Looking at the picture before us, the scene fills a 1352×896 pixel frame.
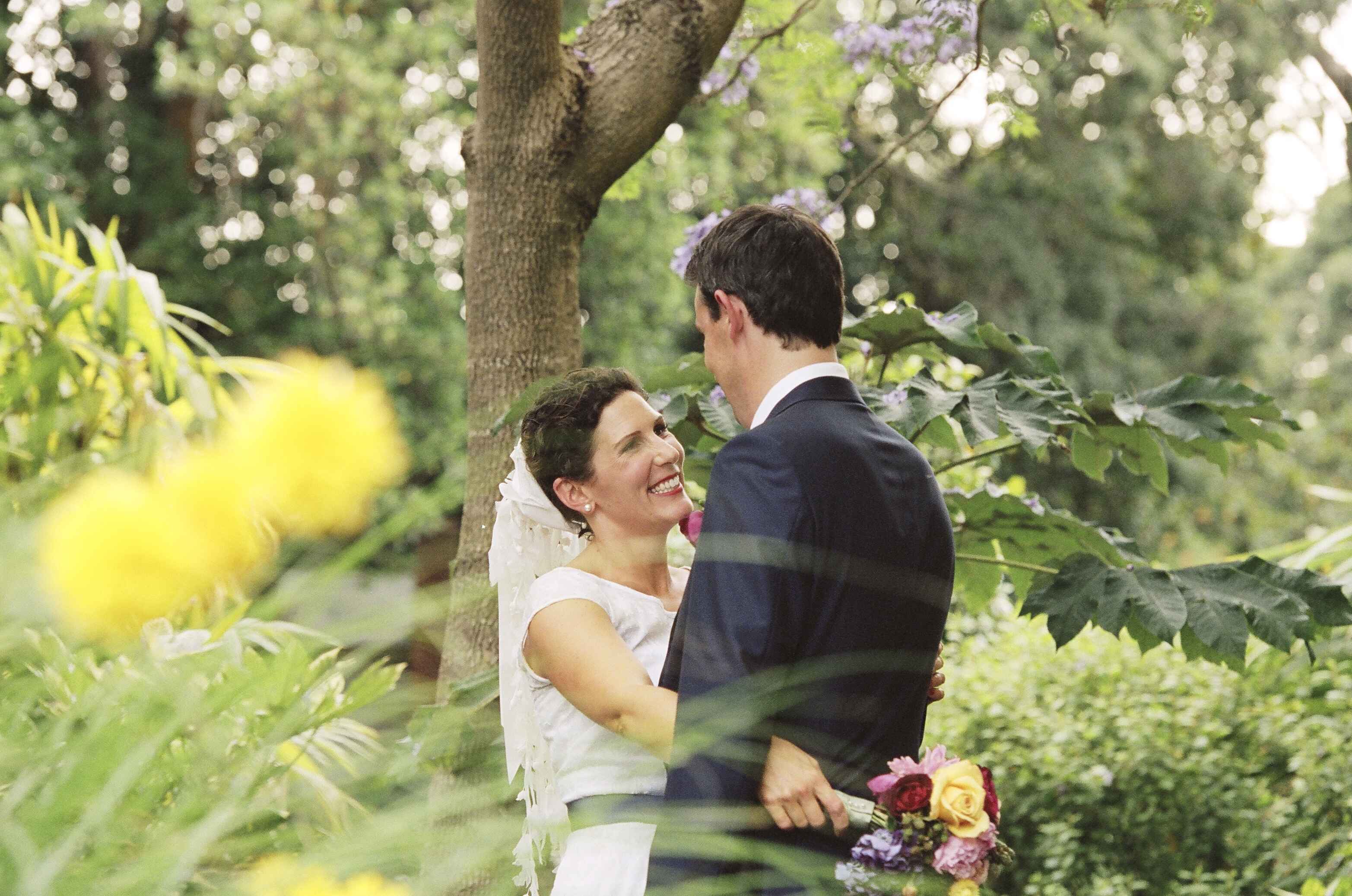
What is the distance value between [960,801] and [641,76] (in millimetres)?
1992

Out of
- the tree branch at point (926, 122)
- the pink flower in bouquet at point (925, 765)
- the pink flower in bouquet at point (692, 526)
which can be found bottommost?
the pink flower in bouquet at point (925, 765)

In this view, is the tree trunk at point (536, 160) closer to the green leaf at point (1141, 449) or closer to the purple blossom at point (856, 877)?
the green leaf at point (1141, 449)

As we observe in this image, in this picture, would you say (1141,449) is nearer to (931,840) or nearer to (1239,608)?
(1239,608)

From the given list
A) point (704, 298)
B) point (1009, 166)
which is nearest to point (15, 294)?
point (704, 298)

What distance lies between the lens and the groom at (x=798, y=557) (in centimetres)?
157

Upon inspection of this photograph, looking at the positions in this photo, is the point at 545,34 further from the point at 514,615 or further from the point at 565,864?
the point at 565,864

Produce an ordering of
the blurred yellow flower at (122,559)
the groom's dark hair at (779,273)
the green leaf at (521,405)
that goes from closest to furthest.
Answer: the blurred yellow flower at (122,559), the groom's dark hair at (779,273), the green leaf at (521,405)

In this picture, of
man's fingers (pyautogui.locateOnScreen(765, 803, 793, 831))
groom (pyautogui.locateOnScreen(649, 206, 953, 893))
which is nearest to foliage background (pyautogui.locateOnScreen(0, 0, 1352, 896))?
groom (pyautogui.locateOnScreen(649, 206, 953, 893))

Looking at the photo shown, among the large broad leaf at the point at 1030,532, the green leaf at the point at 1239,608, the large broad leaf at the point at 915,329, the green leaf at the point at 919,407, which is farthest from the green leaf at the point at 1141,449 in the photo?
the green leaf at the point at 919,407

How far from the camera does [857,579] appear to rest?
1.67 m

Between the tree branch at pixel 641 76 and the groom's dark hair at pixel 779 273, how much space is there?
1089 mm

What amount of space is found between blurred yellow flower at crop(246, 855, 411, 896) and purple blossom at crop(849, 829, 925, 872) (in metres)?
0.91

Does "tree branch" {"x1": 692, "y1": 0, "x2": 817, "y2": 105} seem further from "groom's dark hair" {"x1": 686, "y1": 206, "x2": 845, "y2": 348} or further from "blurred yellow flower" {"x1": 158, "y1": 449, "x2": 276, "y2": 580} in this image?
"blurred yellow flower" {"x1": 158, "y1": 449, "x2": 276, "y2": 580}

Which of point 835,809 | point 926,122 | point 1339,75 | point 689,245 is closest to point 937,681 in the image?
point 835,809
